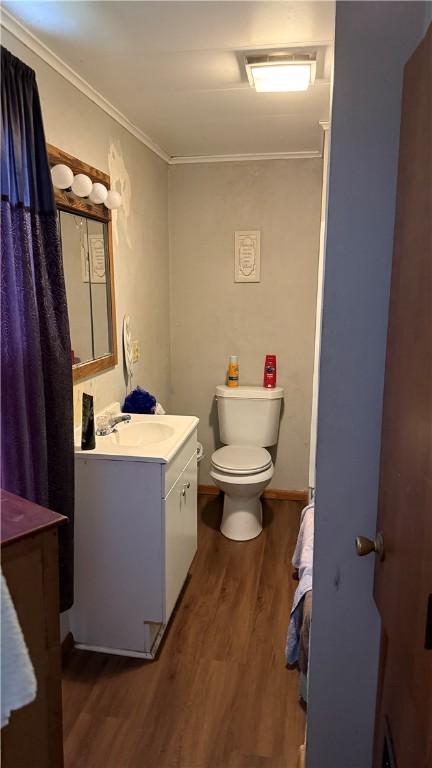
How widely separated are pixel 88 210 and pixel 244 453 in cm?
166

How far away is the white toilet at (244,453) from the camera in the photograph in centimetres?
289

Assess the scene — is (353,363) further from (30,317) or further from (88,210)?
(88,210)

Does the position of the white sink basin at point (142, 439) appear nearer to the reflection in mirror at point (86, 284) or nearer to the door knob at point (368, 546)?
the reflection in mirror at point (86, 284)

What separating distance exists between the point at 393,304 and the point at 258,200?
8.16 feet

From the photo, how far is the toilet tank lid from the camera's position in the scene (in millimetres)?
3250

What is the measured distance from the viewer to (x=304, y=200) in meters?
3.19

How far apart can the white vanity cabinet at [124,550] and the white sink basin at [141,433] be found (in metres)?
0.21

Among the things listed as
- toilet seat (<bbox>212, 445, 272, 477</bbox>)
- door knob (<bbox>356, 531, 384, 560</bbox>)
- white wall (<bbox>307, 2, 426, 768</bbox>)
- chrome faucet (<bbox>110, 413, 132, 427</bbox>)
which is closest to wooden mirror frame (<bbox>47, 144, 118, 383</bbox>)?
chrome faucet (<bbox>110, 413, 132, 427</bbox>)

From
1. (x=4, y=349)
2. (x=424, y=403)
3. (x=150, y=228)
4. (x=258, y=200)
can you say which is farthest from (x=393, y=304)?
(x=258, y=200)

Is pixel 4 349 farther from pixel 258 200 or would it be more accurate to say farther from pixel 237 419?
pixel 258 200

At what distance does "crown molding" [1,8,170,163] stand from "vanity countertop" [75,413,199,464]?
54.4 inches

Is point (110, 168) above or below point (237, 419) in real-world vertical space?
above

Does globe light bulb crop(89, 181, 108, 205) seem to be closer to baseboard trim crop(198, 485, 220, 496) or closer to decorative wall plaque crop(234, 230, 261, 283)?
decorative wall plaque crop(234, 230, 261, 283)

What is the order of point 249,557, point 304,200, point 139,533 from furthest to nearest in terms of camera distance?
point 304,200 → point 249,557 → point 139,533
